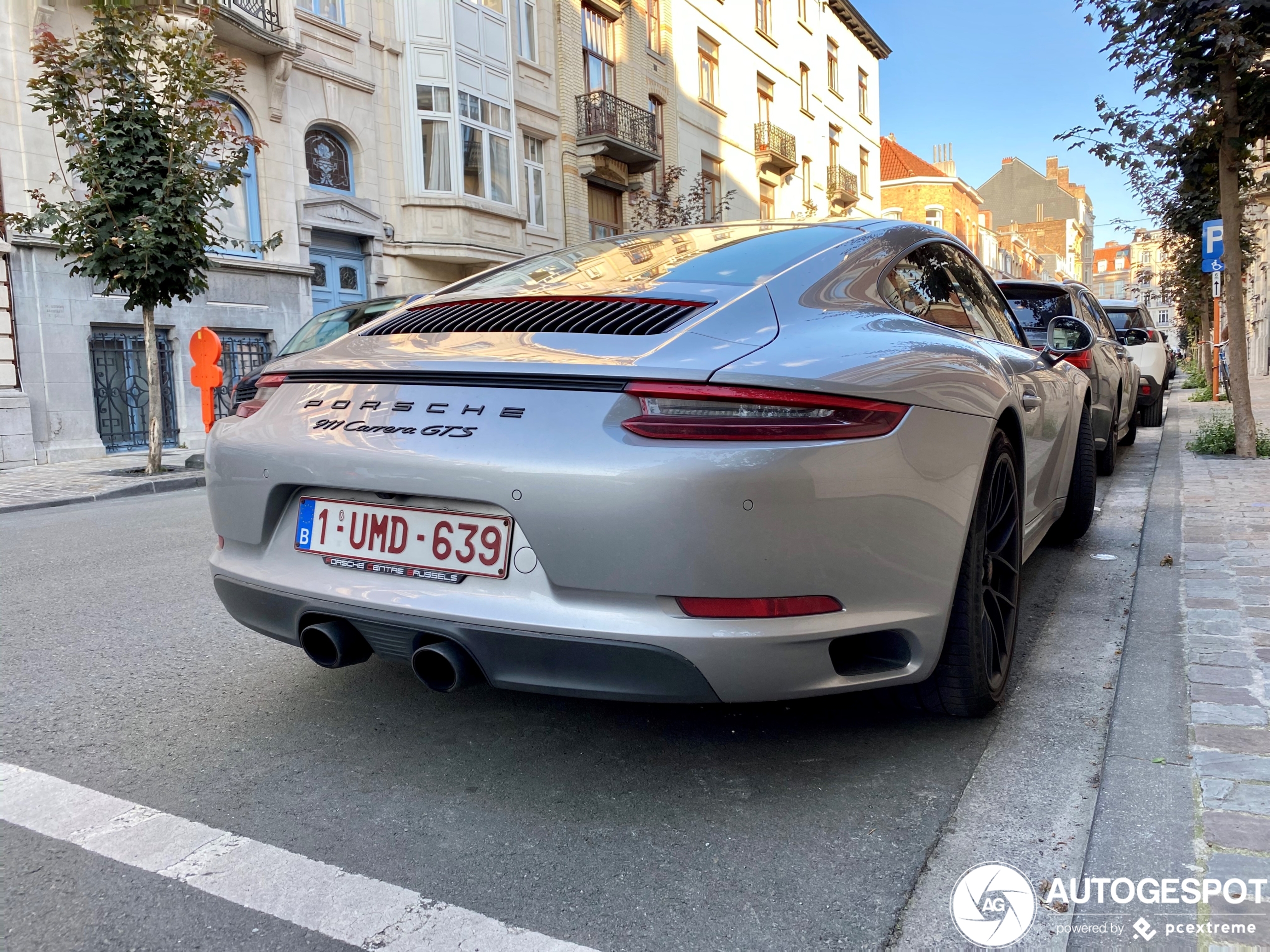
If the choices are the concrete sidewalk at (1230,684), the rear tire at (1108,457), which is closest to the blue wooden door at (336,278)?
the rear tire at (1108,457)

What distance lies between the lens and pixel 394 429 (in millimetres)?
2291

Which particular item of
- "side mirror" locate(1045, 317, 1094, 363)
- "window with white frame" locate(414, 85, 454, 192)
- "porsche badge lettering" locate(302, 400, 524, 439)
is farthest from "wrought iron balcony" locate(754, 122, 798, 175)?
"porsche badge lettering" locate(302, 400, 524, 439)

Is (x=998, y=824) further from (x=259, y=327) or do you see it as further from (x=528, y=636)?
(x=259, y=327)

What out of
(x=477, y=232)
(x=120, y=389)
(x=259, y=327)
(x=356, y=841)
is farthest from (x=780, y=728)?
(x=477, y=232)

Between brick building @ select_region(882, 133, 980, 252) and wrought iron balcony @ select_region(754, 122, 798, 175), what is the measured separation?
20.2 m

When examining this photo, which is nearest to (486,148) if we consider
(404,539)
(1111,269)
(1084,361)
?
(1084,361)

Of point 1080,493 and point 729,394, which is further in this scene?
point 1080,493

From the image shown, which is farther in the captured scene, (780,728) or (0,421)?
(0,421)

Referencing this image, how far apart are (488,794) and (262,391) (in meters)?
1.27

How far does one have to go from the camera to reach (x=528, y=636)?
6.88 feet

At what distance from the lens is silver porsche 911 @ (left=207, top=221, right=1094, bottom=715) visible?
2.03 meters

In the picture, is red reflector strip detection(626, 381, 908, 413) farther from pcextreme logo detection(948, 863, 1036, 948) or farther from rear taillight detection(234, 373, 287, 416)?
rear taillight detection(234, 373, 287, 416)

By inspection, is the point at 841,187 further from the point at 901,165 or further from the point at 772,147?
the point at 901,165

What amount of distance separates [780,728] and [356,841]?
1.20m
